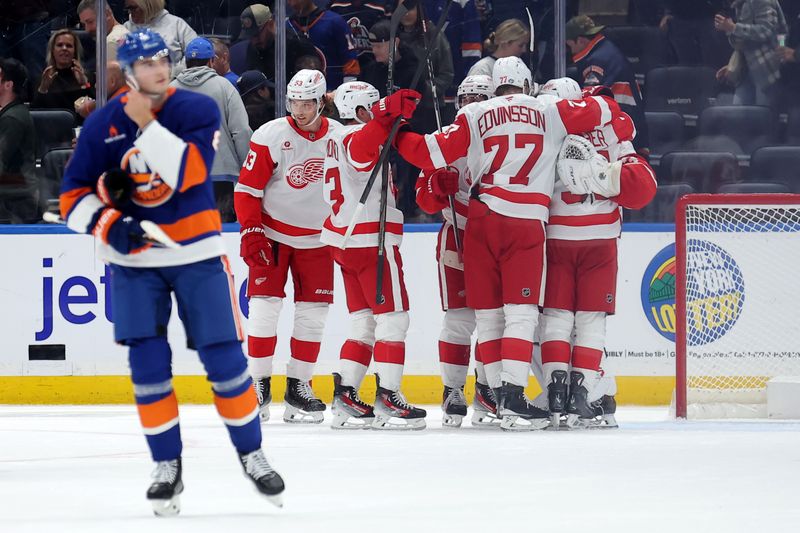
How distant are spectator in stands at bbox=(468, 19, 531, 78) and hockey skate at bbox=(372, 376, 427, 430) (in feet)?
6.55

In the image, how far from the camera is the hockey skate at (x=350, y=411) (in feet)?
19.2

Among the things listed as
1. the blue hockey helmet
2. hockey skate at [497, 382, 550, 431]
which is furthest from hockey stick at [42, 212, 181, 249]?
hockey skate at [497, 382, 550, 431]

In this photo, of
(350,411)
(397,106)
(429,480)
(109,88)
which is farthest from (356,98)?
(429,480)

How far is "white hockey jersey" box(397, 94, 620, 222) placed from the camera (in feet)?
18.4

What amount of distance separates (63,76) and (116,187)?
13.6 feet

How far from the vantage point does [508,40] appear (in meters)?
7.10

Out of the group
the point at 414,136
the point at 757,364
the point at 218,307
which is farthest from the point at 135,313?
the point at 757,364

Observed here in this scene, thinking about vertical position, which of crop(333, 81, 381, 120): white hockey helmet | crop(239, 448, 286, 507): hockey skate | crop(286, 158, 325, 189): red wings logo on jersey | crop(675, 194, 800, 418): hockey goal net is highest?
crop(333, 81, 381, 120): white hockey helmet

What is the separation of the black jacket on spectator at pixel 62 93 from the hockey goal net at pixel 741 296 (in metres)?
3.18

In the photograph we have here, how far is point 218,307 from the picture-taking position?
11.6 feet

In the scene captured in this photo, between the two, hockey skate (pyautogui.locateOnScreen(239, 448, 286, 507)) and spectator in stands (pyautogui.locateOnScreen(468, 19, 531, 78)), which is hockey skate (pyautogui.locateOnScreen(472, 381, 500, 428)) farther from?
hockey skate (pyautogui.locateOnScreen(239, 448, 286, 507))

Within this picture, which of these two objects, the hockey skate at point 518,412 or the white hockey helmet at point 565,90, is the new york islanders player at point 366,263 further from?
the white hockey helmet at point 565,90

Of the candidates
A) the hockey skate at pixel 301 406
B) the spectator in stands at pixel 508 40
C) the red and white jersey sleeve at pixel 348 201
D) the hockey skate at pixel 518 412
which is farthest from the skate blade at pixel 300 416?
the spectator in stands at pixel 508 40

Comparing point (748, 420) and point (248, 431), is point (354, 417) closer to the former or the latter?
point (748, 420)
